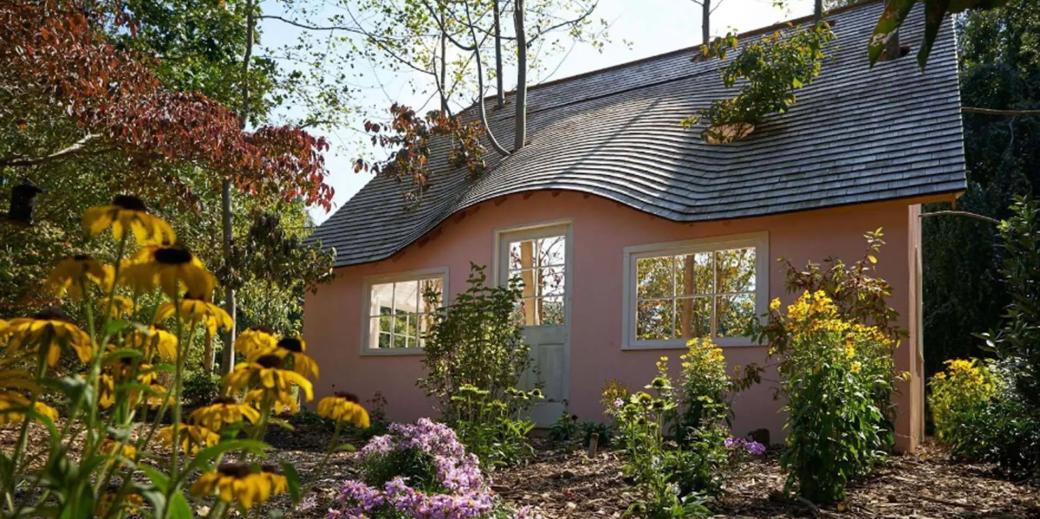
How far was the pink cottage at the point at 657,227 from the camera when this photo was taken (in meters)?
8.25

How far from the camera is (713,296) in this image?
8938mm

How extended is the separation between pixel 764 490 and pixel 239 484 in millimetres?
4518

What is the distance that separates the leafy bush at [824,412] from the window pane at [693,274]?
3.12 meters

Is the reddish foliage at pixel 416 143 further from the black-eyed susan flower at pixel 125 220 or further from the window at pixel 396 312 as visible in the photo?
the black-eyed susan flower at pixel 125 220

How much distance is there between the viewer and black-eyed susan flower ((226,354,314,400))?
2.22 metres

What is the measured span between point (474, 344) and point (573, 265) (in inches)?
82.3

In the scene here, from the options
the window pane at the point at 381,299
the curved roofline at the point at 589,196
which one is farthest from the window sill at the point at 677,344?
the window pane at the point at 381,299

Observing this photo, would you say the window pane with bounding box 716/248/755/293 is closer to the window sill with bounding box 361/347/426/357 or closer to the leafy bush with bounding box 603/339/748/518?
the leafy bush with bounding box 603/339/748/518

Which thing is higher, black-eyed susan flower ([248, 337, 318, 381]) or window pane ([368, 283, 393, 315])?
window pane ([368, 283, 393, 315])

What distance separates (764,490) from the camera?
230 inches

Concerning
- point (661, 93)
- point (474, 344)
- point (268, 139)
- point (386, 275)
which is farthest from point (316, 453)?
point (661, 93)

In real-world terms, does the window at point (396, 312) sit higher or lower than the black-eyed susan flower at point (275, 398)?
higher

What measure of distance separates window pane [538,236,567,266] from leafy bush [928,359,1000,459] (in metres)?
4.03

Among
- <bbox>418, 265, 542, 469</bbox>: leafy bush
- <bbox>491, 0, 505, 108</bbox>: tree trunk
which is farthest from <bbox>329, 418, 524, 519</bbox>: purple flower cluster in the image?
<bbox>491, 0, 505, 108</bbox>: tree trunk
